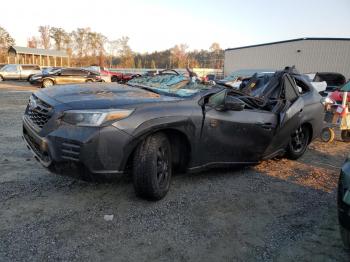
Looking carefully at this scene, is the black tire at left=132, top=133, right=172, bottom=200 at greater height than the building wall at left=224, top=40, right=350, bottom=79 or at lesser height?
lesser

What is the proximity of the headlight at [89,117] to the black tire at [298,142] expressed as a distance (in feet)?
11.5

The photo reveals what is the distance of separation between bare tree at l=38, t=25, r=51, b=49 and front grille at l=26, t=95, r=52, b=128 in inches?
2687

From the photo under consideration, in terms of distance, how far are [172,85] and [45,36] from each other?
69105 millimetres

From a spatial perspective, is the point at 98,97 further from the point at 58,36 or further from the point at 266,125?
A: the point at 58,36

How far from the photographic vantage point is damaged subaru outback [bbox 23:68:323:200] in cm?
300

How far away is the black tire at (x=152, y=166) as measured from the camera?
325cm

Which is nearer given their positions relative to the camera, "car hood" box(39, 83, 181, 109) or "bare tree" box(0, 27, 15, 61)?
"car hood" box(39, 83, 181, 109)

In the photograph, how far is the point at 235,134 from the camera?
4.14 meters

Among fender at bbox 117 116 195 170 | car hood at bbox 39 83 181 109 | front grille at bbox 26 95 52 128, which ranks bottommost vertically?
fender at bbox 117 116 195 170

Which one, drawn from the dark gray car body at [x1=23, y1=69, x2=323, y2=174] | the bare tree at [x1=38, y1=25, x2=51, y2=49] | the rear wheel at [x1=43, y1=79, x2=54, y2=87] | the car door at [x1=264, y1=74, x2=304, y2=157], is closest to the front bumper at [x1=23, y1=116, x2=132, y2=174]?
the dark gray car body at [x1=23, y1=69, x2=323, y2=174]

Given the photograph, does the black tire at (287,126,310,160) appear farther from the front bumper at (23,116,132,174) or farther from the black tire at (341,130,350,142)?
the front bumper at (23,116,132,174)

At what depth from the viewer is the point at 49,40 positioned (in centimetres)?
6550

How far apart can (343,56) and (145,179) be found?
28.3 metres

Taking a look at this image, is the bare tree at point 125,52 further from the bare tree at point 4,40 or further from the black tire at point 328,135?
the black tire at point 328,135
